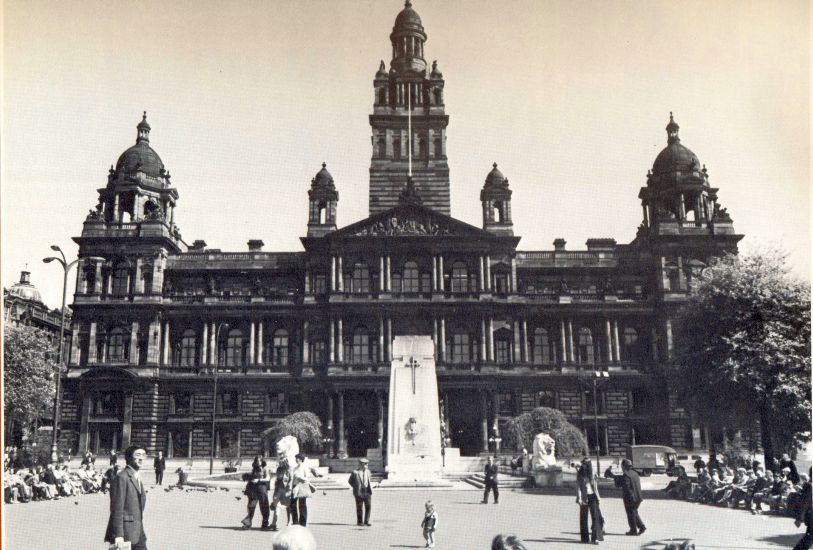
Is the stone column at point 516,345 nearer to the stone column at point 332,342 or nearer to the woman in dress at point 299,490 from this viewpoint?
the stone column at point 332,342

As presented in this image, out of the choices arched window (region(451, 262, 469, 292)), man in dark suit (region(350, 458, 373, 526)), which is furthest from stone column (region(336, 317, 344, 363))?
man in dark suit (region(350, 458, 373, 526))

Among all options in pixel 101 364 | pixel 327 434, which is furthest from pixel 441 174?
pixel 101 364

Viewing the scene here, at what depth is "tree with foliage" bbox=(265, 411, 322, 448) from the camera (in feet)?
171

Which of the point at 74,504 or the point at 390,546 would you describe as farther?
the point at 74,504

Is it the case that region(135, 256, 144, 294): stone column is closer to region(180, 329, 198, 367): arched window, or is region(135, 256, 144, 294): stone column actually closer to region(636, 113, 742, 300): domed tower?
region(180, 329, 198, 367): arched window

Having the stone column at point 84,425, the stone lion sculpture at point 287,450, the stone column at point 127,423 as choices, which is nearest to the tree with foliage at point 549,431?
the stone column at point 127,423

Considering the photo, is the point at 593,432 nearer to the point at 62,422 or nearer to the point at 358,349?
the point at 358,349

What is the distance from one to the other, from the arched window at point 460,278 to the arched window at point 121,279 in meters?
26.4

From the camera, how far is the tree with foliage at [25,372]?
39875 mm

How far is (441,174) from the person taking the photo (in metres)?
69.3

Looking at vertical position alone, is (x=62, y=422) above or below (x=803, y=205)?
below

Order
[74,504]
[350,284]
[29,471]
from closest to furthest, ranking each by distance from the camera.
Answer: [74,504] → [29,471] → [350,284]

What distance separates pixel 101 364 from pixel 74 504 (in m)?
38.8

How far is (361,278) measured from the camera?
62250 millimetres
